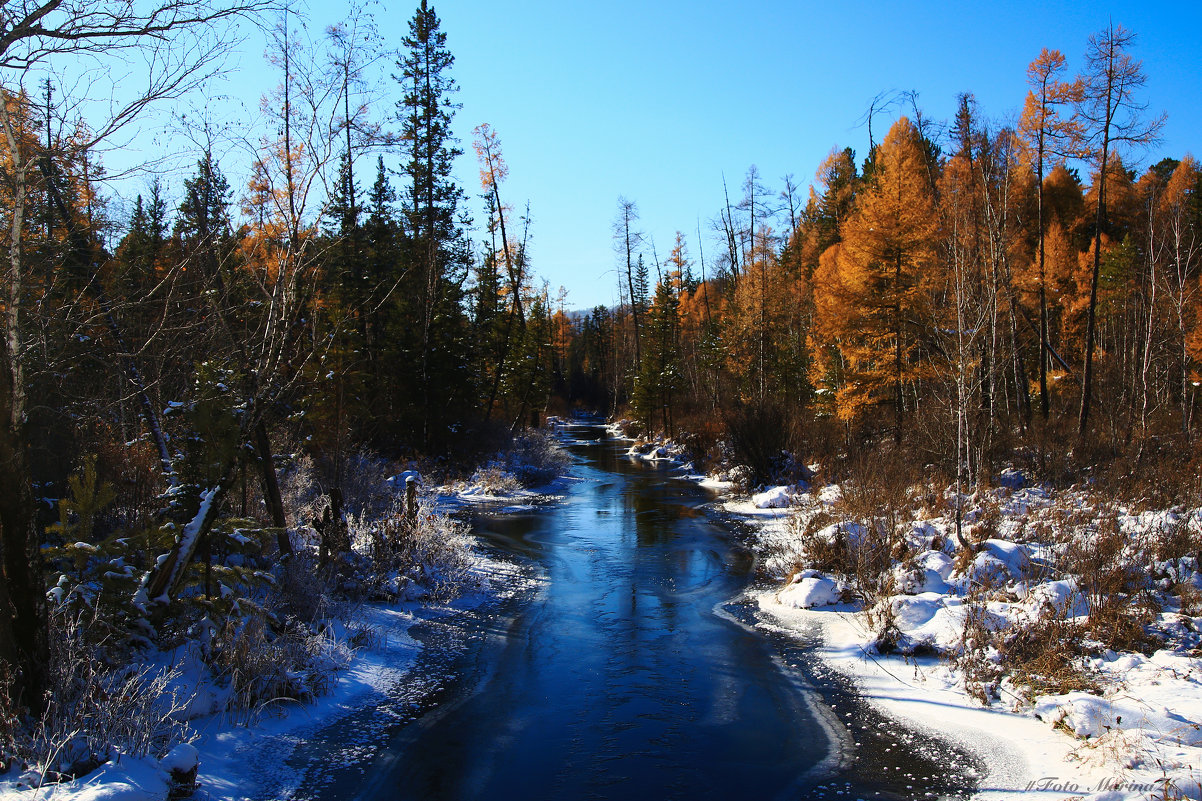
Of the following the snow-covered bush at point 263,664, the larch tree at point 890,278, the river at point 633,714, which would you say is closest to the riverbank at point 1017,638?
the river at point 633,714

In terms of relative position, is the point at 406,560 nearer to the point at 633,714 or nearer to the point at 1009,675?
the point at 633,714

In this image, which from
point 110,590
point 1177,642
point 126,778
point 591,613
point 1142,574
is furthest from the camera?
point 591,613

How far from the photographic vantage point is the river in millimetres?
5266

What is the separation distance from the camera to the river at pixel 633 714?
5266 mm

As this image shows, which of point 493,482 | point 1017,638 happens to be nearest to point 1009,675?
point 1017,638

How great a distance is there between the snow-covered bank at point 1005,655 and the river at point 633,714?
0.49m

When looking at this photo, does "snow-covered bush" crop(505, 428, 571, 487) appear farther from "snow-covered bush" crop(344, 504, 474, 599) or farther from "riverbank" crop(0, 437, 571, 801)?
"riverbank" crop(0, 437, 571, 801)

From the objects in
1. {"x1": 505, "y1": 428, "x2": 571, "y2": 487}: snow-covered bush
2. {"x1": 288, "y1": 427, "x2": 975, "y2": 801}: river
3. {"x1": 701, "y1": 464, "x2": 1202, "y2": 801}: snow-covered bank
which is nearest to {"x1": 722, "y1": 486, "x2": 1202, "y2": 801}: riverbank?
{"x1": 701, "y1": 464, "x2": 1202, "y2": 801}: snow-covered bank

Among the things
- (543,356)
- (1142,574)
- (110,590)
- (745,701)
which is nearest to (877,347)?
(1142,574)

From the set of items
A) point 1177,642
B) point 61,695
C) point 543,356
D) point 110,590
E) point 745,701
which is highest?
point 543,356

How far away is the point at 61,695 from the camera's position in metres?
4.57

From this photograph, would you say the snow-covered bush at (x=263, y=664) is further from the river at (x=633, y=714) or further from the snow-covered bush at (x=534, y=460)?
the snow-covered bush at (x=534, y=460)

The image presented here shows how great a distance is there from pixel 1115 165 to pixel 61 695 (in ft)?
97.3

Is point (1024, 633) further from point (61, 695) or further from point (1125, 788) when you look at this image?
point (61, 695)
